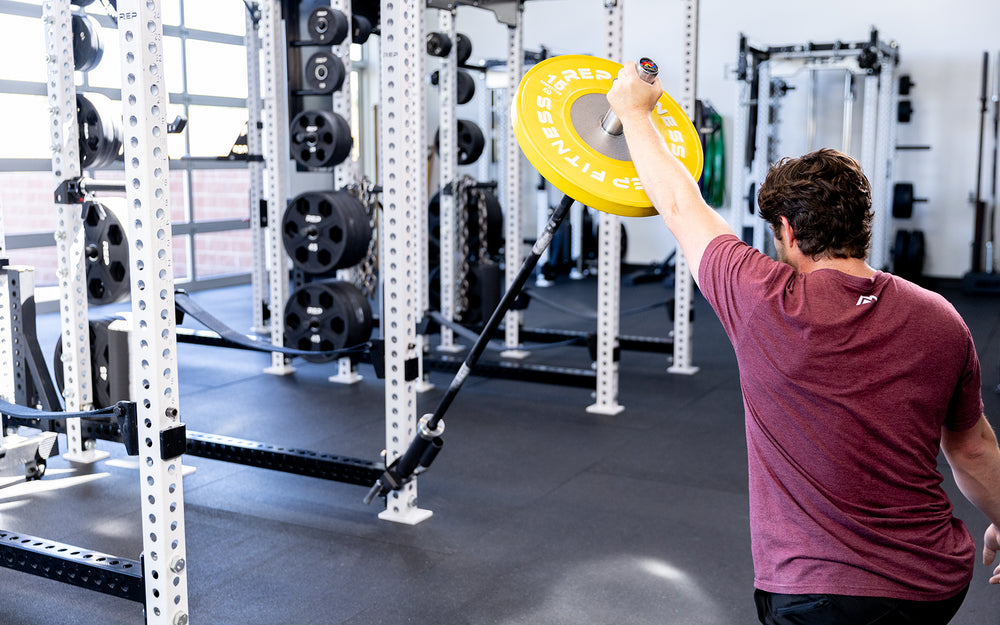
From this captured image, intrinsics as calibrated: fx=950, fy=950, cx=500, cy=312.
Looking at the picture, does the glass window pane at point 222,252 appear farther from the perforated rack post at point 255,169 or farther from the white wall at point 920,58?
the white wall at point 920,58

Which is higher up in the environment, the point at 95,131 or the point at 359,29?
the point at 359,29

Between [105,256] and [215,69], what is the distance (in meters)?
5.75

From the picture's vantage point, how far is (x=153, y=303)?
6.74 feet

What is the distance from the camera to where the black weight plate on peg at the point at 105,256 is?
3.79 metres

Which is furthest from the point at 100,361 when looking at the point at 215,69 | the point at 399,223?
the point at 215,69

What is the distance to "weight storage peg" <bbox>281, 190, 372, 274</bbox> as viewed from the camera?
438 cm

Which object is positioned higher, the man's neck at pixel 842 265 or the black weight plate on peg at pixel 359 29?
the black weight plate on peg at pixel 359 29

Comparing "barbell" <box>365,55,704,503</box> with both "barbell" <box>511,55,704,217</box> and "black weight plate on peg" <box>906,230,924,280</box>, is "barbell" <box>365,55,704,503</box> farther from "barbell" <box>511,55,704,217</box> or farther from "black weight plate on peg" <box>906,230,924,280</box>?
"black weight plate on peg" <box>906,230,924,280</box>

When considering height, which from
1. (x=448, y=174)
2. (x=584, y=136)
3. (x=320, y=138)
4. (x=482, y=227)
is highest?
(x=320, y=138)

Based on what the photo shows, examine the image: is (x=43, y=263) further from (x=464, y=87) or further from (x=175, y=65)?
(x=464, y=87)

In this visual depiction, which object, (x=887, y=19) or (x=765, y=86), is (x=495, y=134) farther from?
(x=887, y=19)

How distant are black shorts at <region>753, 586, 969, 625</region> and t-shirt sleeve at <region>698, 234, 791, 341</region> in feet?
1.18

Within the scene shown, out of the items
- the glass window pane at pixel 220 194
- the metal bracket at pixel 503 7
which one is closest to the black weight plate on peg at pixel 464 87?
the metal bracket at pixel 503 7

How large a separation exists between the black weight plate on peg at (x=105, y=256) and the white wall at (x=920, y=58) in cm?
628
